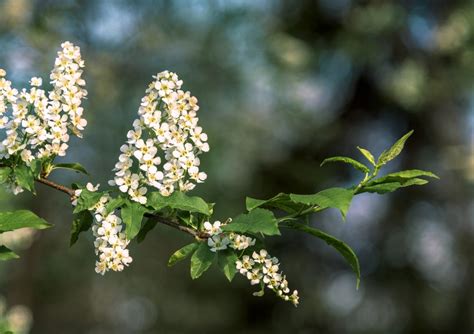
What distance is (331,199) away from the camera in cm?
132

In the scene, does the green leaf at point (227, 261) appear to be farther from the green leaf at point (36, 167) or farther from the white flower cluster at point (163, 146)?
the green leaf at point (36, 167)

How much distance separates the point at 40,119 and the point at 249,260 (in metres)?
0.53

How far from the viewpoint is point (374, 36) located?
919cm

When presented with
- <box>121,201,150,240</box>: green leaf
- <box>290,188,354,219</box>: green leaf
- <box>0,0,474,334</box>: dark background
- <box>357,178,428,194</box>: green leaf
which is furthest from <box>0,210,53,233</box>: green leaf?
<box>0,0,474,334</box>: dark background

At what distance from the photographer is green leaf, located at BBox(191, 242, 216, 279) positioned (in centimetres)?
141

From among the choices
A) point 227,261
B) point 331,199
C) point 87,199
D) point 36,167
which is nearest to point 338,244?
point 331,199

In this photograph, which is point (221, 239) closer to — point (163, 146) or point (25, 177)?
point (163, 146)

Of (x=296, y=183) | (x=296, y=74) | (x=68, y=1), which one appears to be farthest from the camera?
(x=296, y=183)

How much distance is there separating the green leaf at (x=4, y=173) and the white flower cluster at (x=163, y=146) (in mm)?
209

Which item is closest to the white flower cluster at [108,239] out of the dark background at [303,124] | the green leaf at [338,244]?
the green leaf at [338,244]

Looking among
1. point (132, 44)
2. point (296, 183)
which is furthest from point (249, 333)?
point (132, 44)

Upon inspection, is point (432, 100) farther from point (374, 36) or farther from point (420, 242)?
point (420, 242)

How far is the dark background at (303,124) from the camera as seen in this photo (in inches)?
329

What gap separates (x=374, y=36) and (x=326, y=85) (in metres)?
1.67
